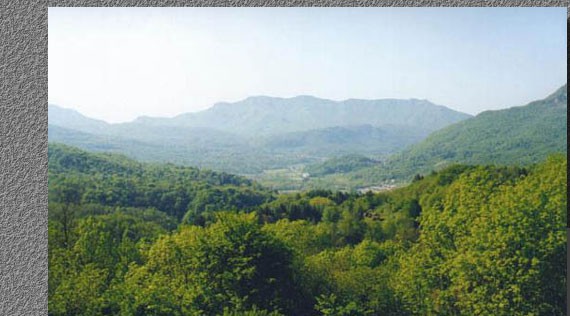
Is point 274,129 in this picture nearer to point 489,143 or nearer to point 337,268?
point 337,268

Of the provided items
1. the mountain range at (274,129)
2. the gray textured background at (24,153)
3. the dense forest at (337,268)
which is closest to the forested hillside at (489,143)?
the mountain range at (274,129)

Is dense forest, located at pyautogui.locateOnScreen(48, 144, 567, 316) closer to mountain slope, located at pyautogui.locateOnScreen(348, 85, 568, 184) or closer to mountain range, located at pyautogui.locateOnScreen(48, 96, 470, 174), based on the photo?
mountain slope, located at pyautogui.locateOnScreen(348, 85, 568, 184)

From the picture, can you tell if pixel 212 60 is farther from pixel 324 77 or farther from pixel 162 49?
pixel 324 77

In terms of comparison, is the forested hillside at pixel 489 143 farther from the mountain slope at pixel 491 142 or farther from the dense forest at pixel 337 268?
the dense forest at pixel 337 268

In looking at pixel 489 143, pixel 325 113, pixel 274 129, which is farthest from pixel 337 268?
pixel 489 143

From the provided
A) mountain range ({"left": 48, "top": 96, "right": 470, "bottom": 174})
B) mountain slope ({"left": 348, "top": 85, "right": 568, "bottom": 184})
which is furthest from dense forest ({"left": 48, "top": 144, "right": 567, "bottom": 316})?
mountain range ({"left": 48, "top": 96, "right": 470, "bottom": 174})
